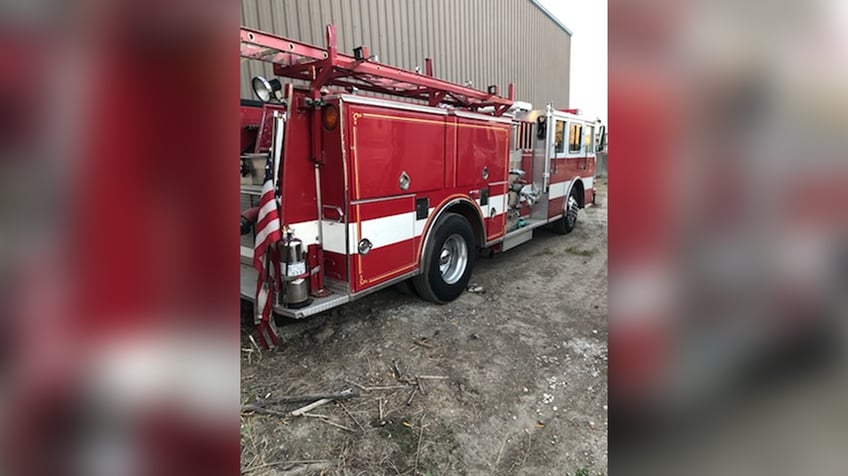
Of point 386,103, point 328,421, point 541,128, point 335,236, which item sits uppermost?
point 541,128

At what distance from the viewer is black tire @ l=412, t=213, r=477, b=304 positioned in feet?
15.0

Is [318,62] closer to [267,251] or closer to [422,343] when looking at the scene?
[267,251]

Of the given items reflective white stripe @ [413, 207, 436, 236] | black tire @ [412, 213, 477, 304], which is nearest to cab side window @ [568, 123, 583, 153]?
black tire @ [412, 213, 477, 304]

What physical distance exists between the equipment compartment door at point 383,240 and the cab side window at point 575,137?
14.2 feet

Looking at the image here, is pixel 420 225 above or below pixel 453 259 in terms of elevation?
above

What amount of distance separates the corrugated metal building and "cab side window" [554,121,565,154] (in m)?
3.52

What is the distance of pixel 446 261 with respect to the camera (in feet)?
16.6

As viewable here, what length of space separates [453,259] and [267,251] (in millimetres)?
2239
